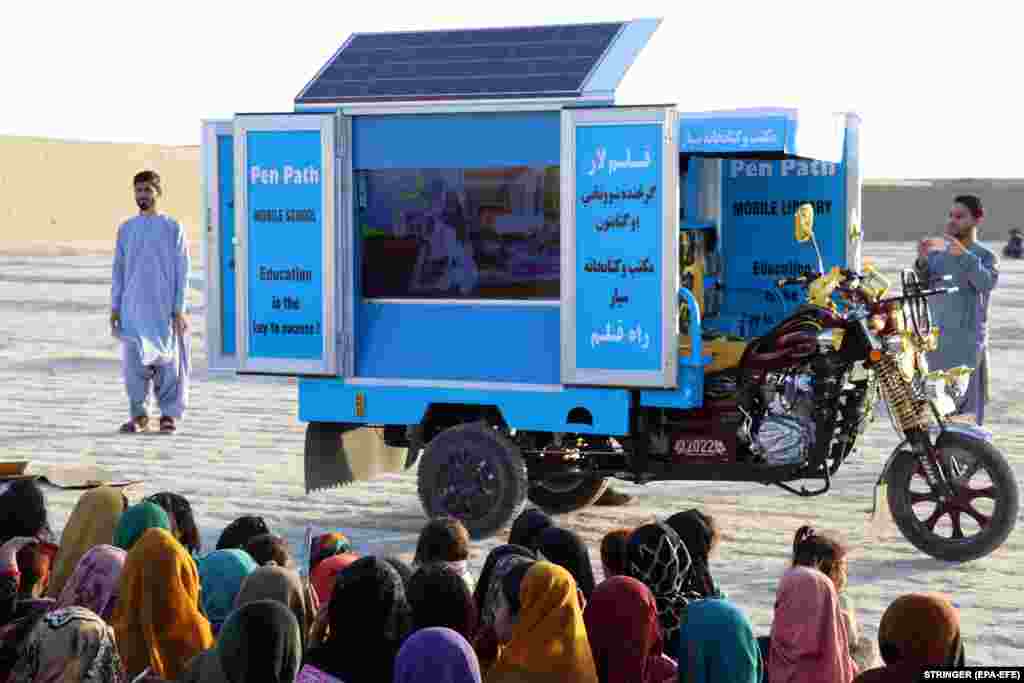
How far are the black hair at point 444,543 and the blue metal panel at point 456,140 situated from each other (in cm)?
339

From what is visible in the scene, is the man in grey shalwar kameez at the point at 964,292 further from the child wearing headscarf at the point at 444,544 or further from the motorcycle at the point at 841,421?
the child wearing headscarf at the point at 444,544

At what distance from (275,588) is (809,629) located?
1616mm

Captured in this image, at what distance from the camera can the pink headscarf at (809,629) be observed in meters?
5.19

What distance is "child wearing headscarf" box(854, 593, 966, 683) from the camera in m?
4.70

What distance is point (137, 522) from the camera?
6.25 meters

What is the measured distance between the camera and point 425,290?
9617 millimetres

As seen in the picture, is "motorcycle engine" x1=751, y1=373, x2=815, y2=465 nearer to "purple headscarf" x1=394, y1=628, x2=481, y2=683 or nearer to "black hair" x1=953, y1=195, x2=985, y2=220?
"black hair" x1=953, y1=195, x2=985, y2=220

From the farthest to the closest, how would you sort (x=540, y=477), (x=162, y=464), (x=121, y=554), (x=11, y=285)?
(x=11, y=285) → (x=162, y=464) → (x=540, y=477) → (x=121, y=554)

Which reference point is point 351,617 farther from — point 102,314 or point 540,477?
point 102,314

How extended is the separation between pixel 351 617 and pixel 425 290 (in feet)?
15.9

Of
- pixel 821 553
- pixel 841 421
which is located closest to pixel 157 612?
pixel 821 553

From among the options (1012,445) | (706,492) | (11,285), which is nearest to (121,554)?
(706,492)

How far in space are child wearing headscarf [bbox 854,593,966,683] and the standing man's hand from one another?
9747 millimetres

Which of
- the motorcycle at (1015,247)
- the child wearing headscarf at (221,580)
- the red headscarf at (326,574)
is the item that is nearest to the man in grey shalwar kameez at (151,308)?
the red headscarf at (326,574)
